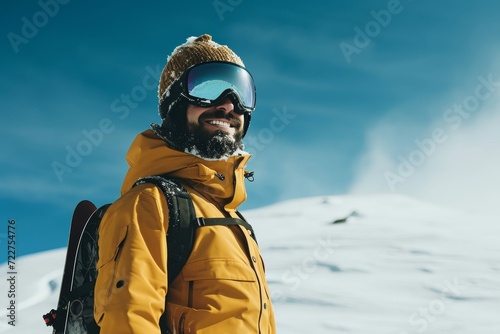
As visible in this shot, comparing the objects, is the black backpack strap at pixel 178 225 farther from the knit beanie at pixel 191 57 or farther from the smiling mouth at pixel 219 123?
the knit beanie at pixel 191 57

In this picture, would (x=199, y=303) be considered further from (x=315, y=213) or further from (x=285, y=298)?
(x=315, y=213)

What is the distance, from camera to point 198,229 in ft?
6.43

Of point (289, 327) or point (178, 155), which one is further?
point (289, 327)

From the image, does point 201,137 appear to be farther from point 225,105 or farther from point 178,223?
point 178,223

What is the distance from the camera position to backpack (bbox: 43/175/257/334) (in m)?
1.89

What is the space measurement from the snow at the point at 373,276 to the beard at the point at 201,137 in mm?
5269

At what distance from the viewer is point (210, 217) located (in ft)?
6.70

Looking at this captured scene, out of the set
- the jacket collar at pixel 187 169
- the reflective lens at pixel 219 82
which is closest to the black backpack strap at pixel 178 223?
the jacket collar at pixel 187 169

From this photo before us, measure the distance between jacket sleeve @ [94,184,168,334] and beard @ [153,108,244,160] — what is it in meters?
0.37

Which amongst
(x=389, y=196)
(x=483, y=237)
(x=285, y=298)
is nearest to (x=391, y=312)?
(x=285, y=298)

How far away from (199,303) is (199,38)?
144 centimetres

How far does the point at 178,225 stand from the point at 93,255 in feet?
1.38

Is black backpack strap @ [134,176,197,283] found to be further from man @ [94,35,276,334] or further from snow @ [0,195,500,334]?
snow @ [0,195,500,334]

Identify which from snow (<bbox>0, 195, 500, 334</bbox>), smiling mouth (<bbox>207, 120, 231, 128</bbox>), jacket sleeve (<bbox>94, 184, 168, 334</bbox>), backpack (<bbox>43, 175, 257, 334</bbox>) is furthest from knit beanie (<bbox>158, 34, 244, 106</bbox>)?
snow (<bbox>0, 195, 500, 334</bbox>)
